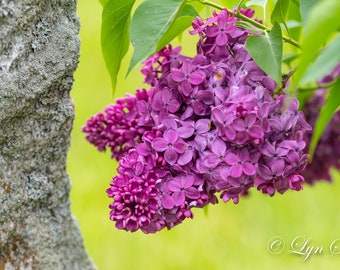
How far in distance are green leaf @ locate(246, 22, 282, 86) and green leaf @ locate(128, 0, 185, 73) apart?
0.09 m

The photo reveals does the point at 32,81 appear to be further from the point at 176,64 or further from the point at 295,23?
the point at 295,23

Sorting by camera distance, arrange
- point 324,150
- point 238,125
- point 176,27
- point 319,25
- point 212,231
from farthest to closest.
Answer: point 212,231 < point 324,150 < point 176,27 < point 238,125 < point 319,25

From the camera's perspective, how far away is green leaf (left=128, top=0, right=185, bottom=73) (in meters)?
0.80

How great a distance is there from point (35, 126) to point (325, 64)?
1.60 feet

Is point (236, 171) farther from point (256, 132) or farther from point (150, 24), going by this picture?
point (150, 24)

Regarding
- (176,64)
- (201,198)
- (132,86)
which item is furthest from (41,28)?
(132,86)

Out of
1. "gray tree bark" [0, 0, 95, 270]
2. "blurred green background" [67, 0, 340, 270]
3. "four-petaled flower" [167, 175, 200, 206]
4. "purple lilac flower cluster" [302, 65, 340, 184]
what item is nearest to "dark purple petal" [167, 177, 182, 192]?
"four-petaled flower" [167, 175, 200, 206]

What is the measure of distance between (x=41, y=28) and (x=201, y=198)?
0.97 ft

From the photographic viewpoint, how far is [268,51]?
0.82 metres

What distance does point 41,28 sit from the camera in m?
0.91

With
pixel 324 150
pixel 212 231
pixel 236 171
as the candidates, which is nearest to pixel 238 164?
pixel 236 171

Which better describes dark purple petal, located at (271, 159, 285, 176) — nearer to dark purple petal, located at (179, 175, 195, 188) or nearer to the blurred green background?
dark purple petal, located at (179, 175, 195, 188)

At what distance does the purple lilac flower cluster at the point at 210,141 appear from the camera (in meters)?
0.81

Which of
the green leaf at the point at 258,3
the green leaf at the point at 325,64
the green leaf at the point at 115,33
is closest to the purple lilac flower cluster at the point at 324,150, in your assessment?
the green leaf at the point at 258,3
